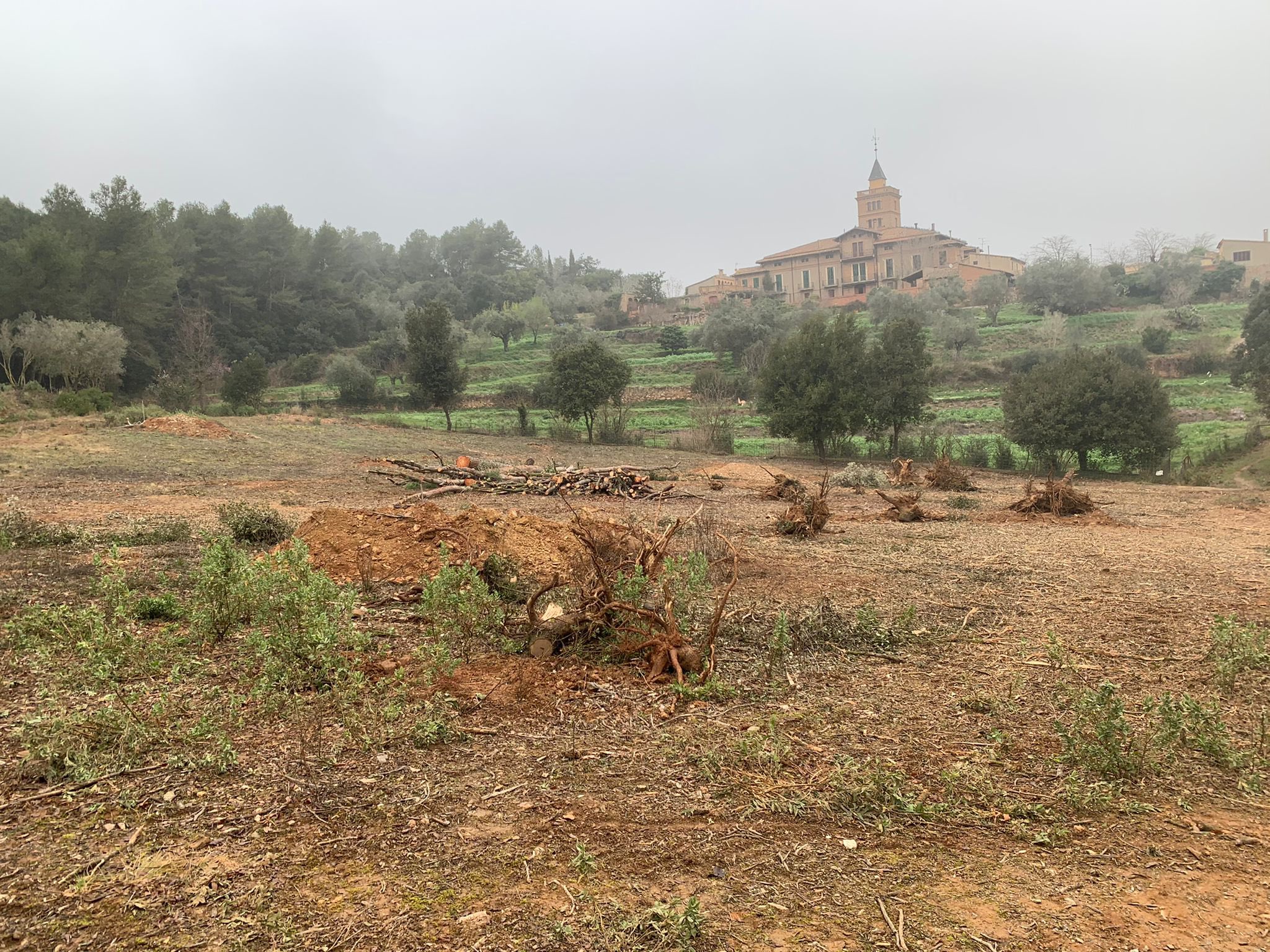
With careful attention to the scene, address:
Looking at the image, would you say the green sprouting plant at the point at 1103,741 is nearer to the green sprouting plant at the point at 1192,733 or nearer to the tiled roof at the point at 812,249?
the green sprouting plant at the point at 1192,733

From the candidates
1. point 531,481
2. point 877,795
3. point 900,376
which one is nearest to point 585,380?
point 900,376

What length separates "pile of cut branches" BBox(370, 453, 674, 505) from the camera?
1561cm

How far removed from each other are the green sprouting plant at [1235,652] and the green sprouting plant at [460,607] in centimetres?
449

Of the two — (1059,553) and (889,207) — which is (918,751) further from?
(889,207)

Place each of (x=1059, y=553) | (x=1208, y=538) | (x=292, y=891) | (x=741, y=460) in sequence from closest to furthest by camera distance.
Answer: (x=292, y=891), (x=1059, y=553), (x=1208, y=538), (x=741, y=460)

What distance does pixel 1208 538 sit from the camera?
1086 centimetres

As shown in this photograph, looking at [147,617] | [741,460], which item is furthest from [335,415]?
[147,617]

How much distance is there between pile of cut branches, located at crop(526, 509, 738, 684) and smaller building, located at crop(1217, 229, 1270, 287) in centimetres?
9609

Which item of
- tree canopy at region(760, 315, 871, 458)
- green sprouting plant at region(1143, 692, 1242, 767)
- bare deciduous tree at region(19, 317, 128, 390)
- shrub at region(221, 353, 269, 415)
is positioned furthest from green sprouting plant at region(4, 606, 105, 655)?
bare deciduous tree at region(19, 317, 128, 390)

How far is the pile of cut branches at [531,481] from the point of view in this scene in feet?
51.2

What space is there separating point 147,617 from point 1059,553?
931cm

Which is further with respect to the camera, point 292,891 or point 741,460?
point 741,460

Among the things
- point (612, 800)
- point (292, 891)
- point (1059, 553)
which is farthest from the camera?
point (1059, 553)

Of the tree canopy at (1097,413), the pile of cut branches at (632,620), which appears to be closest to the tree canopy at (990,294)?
the tree canopy at (1097,413)
